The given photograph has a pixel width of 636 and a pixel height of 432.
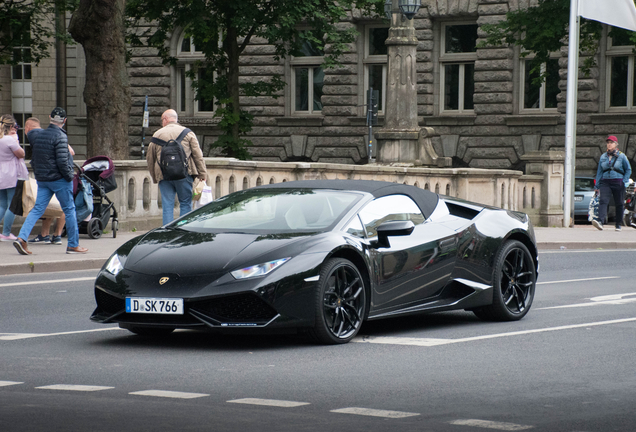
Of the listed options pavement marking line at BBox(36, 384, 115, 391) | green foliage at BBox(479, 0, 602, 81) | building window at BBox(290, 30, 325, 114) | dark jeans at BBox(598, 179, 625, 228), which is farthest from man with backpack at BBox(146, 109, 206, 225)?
building window at BBox(290, 30, 325, 114)

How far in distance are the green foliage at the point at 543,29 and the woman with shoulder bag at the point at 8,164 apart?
18.1m

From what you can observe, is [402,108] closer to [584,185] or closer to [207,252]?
[584,185]

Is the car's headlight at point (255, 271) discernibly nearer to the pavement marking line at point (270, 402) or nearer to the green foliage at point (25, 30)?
the pavement marking line at point (270, 402)

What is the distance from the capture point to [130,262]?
25.8 ft

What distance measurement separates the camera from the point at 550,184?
1014 inches

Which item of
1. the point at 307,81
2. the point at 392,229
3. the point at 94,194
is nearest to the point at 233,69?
the point at 307,81

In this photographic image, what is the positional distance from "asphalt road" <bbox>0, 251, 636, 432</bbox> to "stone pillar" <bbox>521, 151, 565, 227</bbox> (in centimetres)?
1561

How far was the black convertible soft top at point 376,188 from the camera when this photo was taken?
8820mm

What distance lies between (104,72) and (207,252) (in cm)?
1393

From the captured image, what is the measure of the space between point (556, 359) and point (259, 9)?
2452 centimetres

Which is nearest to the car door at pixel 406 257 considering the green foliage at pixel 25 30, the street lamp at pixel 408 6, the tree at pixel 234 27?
the street lamp at pixel 408 6

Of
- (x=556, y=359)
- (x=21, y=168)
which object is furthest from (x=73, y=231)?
(x=556, y=359)

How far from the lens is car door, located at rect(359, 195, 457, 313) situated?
8.31 m

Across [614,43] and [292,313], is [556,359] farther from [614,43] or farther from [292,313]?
[614,43]
